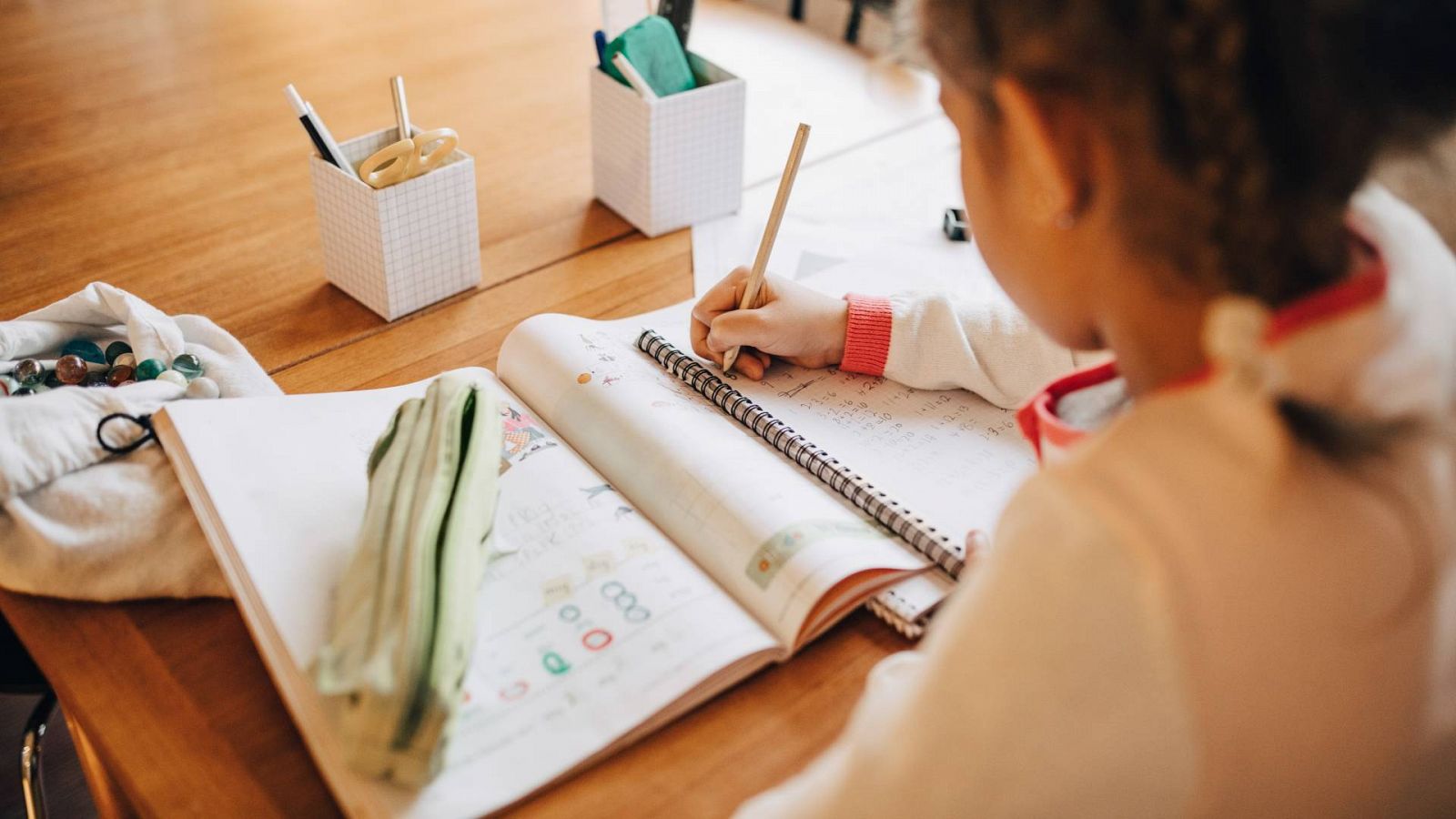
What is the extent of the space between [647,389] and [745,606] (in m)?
0.20

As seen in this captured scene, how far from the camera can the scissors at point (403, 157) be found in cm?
90

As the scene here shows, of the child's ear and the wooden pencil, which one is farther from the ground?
the child's ear

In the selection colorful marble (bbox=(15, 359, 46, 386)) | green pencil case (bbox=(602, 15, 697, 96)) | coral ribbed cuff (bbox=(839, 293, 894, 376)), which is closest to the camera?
colorful marble (bbox=(15, 359, 46, 386))

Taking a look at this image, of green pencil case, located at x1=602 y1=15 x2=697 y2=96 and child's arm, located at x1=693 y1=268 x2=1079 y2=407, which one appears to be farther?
green pencil case, located at x1=602 y1=15 x2=697 y2=96

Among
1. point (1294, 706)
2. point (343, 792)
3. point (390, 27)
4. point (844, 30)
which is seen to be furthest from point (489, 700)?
point (844, 30)

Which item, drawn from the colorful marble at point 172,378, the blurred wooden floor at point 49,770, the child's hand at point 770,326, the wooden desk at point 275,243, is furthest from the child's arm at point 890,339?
the blurred wooden floor at point 49,770

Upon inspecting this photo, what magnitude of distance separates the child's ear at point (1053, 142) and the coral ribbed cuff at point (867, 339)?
37 centimetres

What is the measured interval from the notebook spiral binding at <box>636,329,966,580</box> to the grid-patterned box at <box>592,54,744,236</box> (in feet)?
0.80

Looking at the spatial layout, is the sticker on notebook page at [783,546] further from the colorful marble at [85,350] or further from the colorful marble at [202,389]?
the colorful marble at [85,350]

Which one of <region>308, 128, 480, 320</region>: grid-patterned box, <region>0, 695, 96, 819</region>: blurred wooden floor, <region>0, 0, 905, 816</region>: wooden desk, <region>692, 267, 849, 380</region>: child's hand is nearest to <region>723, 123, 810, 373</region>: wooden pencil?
<region>692, 267, 849, 380</region>: child's hand

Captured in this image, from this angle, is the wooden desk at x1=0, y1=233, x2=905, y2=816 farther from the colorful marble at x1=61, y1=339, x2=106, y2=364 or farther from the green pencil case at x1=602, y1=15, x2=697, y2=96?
the green pencil case at x1=602, y1=15, x2=697, y2=96

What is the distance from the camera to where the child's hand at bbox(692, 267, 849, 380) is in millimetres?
820

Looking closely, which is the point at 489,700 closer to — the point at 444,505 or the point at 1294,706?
the point at 444,505

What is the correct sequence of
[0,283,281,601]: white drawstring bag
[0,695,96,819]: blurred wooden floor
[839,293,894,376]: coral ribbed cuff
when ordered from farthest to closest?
[0,695,96,819]: blurred wooden floor < [839,293,894,376]: coral ribbed cuff < [0,283,281,601]: white drawstring bag
